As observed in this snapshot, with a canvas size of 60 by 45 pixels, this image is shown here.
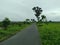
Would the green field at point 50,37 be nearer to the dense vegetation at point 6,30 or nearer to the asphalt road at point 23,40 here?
the asphalt road at point 23,40

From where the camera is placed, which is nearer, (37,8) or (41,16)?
(41,16)

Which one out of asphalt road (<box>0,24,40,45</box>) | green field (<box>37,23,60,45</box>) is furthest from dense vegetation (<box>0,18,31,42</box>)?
green field (<box>37,23,60,45</box>)

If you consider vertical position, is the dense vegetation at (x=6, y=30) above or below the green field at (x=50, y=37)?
above

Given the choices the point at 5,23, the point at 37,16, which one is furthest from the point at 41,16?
the point at 5,23

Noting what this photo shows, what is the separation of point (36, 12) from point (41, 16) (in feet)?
20.7

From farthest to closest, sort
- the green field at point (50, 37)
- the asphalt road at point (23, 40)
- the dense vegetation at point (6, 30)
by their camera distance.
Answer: the dense vegetation at point (6, 30), the green field at point (50, 37), the asphalt road at point (23, 40)

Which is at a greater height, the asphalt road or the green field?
the asphalt road

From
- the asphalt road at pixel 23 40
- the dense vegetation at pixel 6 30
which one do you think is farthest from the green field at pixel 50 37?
the dense vegetation at pixel 6 30

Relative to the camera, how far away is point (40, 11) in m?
116

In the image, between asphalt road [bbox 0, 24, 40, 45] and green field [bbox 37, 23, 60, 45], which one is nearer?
asphalt road [bbox 0, 24, 40, 45]

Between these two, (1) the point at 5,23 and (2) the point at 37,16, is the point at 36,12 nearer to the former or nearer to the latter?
(2) the point at 37,16

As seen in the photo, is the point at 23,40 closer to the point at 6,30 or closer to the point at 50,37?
the point at 50,37

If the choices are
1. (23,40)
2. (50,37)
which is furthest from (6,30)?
(23,40)

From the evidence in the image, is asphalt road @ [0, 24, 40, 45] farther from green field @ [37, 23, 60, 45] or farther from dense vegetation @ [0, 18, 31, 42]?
dense vegetation @ [0, 18, 31, 42]
